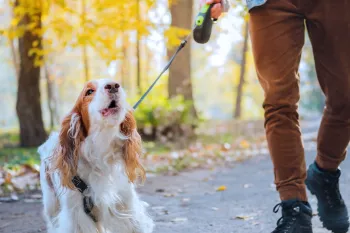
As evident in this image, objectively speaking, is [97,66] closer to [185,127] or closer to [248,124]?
[248,124]

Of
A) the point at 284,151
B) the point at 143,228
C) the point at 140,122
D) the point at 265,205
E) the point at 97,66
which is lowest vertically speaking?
the point at 97,66

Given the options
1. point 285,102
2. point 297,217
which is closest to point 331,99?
point 285,102

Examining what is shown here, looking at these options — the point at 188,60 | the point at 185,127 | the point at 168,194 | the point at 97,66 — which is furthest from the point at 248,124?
the point at 97,66

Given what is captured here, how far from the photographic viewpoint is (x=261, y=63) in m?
2.80

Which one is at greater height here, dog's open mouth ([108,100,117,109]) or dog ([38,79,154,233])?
dog's open mouth ([108,100,117,109])

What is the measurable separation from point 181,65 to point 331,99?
9540mm

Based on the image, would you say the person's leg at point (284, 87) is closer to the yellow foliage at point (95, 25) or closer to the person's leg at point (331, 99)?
the person's leg at point (331, 99)

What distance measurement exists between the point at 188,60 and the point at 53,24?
432cm

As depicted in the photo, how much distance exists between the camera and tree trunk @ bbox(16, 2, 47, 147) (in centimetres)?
1012

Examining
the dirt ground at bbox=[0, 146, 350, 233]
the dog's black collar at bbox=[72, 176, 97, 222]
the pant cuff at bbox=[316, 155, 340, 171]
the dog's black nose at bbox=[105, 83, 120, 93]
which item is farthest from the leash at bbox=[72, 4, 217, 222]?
the pant cuff at bbox=[316, 155, 340, 171]

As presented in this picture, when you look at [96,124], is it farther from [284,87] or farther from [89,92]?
[284,87]

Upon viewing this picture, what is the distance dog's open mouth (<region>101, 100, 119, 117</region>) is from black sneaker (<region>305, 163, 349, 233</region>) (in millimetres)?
1345

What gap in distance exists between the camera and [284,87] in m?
→ 2.71

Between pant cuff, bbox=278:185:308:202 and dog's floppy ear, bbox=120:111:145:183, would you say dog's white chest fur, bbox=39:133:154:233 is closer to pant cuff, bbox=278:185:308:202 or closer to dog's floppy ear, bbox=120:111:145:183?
dog's floppy ear, bbox=120:111:145:183
